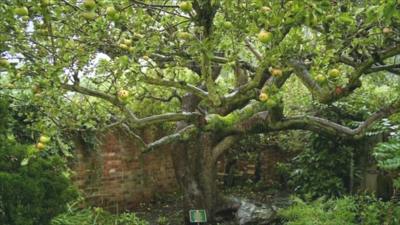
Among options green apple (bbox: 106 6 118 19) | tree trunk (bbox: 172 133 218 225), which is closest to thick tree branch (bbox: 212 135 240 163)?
tree trunk (bbox: 172 133 218 225)

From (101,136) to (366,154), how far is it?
4.43 metres

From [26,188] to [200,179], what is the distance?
10.2 feet

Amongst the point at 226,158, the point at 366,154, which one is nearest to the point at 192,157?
the point at 366,154

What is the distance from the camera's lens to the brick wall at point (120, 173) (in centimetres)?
775

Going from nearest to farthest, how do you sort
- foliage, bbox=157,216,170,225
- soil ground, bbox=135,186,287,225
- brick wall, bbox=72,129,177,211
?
foliage, bbox=157,216,170,225 → soil ground, bbox=135,186,287,225 → brick wall, bbox=72,129,177,211

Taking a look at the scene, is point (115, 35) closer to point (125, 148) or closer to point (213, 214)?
point (213, 214)

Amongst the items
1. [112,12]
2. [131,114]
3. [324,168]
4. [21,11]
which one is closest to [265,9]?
[112,12]

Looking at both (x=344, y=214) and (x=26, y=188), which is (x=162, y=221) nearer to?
(x=344, y=214)

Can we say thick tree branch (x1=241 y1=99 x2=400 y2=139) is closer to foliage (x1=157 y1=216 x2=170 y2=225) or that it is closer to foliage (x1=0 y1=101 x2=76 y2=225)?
foliage (x1=157 y1=216 x2=170 y2=225)

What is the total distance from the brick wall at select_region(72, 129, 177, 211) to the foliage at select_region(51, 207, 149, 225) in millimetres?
604

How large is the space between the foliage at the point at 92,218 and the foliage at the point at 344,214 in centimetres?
245

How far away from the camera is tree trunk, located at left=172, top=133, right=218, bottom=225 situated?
21.3 ft

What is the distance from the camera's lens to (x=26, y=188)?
12.5 feet

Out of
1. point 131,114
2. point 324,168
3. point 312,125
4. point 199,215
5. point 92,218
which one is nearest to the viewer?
point 131,114
